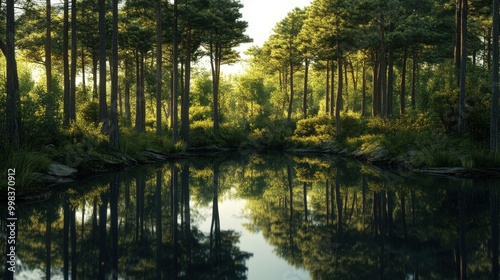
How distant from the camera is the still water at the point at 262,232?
5824 mm

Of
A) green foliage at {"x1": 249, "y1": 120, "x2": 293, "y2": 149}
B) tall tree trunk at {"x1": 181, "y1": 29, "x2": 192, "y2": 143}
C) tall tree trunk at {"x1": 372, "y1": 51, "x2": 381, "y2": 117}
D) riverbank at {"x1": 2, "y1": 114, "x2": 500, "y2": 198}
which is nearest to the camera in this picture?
riverbank at {"x1": 2, "y1": 114, "x2": 500, "y2": 198}

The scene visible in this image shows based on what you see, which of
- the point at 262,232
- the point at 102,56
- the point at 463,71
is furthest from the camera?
the point at 102,56

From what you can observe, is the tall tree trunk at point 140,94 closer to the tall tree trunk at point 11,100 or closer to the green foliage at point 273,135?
the green foliage at point 273,135

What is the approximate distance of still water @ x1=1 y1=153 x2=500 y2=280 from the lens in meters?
5.82

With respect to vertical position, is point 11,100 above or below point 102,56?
below

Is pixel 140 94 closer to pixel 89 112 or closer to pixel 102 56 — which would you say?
pixel 89 112

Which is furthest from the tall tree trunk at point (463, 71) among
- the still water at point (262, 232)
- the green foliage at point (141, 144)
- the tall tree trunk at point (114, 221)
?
the green foliage at point (141, 144)

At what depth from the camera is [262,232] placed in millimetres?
8320

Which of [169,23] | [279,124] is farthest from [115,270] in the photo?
[279,124]

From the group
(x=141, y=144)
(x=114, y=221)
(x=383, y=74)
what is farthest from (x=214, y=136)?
(x=114, y=221)

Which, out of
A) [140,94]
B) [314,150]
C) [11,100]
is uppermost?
[140,94]

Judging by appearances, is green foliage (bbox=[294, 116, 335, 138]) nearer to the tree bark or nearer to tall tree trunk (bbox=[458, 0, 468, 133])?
the tree bark

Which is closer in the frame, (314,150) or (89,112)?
(89,112)


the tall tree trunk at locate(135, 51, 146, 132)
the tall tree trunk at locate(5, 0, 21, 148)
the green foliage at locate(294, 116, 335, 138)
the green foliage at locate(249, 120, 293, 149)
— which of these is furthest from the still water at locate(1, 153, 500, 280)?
the green foliage at locate(249, 120, 293, 149)
